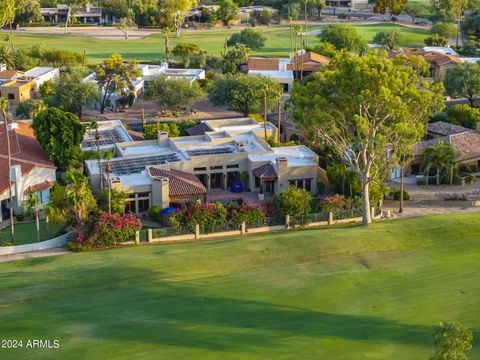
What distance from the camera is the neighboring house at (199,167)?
53938 mm

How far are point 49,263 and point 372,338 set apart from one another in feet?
65.5

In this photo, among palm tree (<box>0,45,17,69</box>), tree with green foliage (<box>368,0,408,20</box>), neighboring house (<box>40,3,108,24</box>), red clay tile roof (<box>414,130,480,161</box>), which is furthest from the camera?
tree with green foliage (<box>368,0,408,20</box>)

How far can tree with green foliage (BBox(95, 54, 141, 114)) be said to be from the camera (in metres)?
86.4

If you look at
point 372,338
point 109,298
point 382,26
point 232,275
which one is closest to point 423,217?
point 232,275

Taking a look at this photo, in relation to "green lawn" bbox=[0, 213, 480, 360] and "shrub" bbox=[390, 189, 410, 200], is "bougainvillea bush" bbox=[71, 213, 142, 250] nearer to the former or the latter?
"green lawn" bbox=[0, 213, 480, 360]

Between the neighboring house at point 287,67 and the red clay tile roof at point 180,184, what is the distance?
1872 inches

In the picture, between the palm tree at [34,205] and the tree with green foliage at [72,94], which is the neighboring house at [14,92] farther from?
the palm tree at [34,205]

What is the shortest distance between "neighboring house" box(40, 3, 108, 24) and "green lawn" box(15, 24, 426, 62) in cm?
2219

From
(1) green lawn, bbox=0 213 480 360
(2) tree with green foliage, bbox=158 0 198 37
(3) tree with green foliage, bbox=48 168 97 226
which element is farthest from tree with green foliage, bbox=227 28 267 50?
(1) green lawn, bbox=0 213 480 360

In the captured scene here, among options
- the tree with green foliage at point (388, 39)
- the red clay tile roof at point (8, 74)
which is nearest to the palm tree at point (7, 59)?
the red clay tile roof at point (8, 74)

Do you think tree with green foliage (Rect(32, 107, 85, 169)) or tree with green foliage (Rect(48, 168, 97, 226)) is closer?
tree with green foliage (Rect(48, 168, 97, 226))

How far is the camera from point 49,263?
1683 inches

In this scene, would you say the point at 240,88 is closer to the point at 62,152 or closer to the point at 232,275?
the point at 62,152

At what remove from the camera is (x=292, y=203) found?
169 ft
